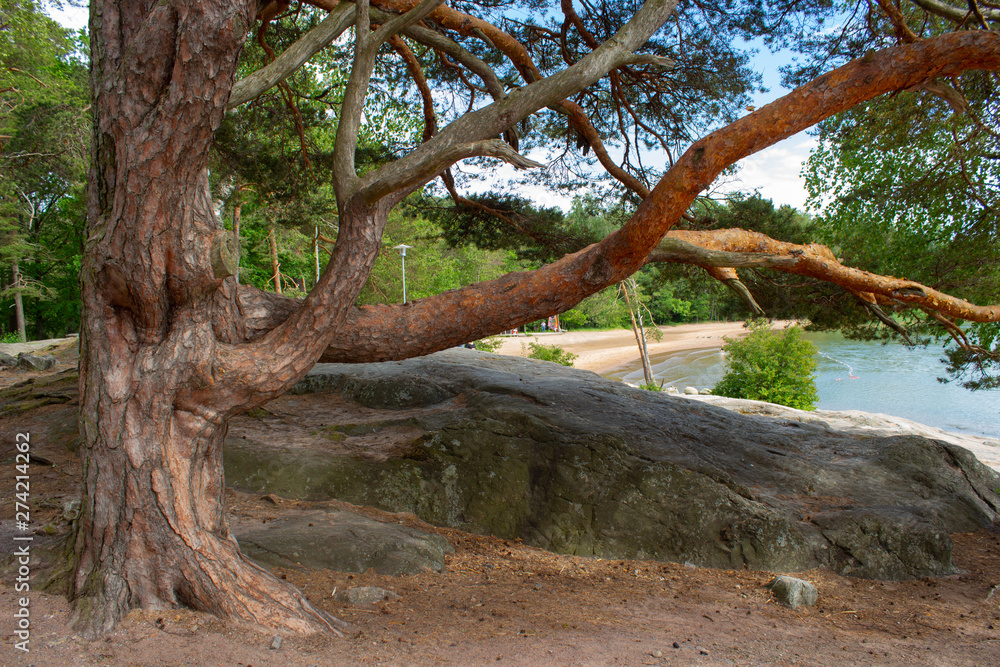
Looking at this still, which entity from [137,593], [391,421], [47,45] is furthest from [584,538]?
[47,45]

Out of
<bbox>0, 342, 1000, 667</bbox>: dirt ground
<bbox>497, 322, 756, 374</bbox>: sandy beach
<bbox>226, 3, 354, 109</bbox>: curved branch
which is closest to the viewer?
<bbox>0, 342, 1000, 667</bbox>: dirt ground

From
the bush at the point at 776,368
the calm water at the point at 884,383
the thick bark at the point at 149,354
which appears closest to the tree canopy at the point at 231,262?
the thick bark at the point at 149,354

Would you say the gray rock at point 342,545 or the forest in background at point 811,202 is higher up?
the forest in background at point 811,202

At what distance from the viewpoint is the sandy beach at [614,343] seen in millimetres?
29452

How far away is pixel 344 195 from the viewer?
3336mm

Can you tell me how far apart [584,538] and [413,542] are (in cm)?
141

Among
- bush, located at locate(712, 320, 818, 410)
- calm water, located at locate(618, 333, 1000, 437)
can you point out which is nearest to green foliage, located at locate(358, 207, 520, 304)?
calm water, located at locate(618, 333, 1000, 437)

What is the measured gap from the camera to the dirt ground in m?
2.37

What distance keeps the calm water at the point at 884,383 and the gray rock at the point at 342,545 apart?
16758 mm

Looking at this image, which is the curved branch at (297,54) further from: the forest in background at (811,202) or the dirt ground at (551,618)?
the dirt ground at (551,618)

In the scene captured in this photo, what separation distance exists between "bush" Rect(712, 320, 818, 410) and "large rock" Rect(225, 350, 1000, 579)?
853cm

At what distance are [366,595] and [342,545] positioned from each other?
0.56m

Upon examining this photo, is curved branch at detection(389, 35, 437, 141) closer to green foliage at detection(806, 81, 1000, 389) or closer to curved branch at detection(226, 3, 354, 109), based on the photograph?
curved branch at detection(226, 3, 354, 109)

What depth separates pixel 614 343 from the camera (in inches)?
1476
